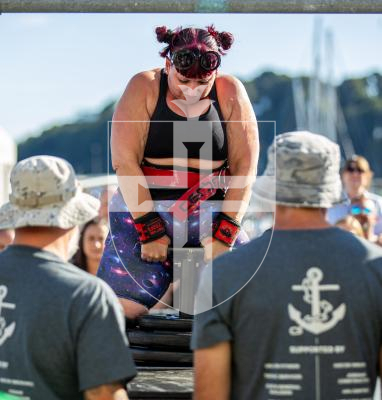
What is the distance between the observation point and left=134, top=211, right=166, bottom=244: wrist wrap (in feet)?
16.4

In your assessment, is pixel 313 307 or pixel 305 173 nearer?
pixel 313 307

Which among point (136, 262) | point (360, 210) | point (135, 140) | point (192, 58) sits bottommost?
point (136, 262)

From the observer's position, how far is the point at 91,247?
7070mm

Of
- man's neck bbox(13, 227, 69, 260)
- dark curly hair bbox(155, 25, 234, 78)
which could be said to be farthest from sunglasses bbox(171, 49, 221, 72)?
man's neck bbox(13, 227, 69, 260)

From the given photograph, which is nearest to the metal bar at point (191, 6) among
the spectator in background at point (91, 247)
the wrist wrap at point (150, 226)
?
the wrist wrap at point (150, 226)

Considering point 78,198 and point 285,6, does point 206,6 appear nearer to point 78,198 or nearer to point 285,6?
point 285,6

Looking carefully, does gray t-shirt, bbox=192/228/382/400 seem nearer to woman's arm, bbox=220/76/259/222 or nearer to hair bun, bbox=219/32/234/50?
woman's arm, bbox=220/76/259/222

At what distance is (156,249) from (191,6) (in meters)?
1.23

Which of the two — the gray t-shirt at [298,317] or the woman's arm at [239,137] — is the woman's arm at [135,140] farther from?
the gray t-shirt at [298,317]

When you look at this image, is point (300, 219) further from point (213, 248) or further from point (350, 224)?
point (350, 224)

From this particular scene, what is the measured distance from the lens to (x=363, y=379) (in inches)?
140

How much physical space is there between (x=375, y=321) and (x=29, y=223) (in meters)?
1.27

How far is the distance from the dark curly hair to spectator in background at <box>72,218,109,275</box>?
2.25 metres

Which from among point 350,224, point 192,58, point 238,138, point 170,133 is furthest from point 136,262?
point 350,224
